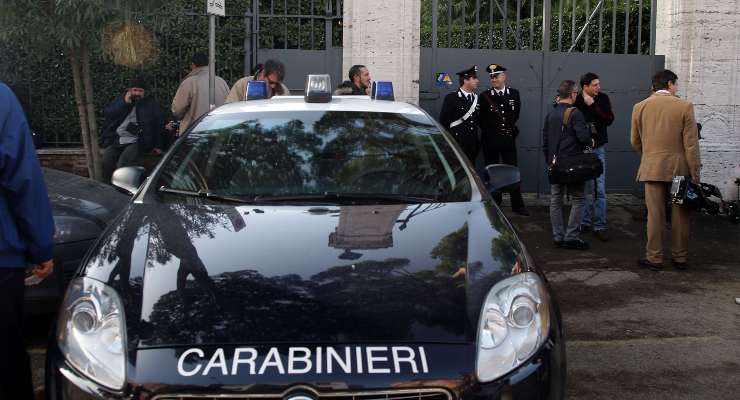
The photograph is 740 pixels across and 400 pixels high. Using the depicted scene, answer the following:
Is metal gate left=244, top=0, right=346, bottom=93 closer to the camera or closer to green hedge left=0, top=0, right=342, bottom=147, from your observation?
green hedge left=0, top=0, right=342, bottom=147

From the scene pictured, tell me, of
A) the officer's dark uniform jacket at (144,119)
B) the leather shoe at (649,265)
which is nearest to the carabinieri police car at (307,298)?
the leather shoe at (649,265)

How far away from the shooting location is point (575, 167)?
835cm

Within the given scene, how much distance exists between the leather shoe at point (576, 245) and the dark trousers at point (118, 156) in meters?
4.66

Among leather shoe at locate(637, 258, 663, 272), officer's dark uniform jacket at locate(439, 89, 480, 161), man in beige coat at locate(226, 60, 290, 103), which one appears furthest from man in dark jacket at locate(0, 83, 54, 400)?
officer's dark uniform jacket at locate(439, 89, 480, 161)

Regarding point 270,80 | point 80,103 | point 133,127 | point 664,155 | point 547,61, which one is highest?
point 547,61

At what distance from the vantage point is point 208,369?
2.79m

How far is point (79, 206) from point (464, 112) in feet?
17.3

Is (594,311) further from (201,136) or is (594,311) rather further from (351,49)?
(351,49)

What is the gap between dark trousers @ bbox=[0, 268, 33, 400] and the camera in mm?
3520

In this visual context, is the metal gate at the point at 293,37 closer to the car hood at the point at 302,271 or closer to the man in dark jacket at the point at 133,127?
the man in dark jacket at the point at 133,127

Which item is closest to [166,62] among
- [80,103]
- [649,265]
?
[80,103]

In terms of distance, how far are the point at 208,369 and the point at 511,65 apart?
28.3ft

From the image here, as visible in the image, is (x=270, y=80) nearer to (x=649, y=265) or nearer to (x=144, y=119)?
(x=144, y=119)

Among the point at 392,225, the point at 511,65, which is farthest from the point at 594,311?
the point at 511,65
